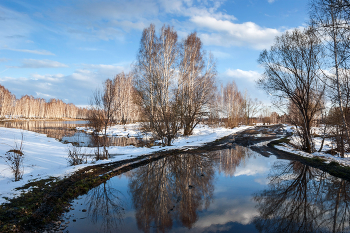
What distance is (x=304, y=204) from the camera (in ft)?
16.8

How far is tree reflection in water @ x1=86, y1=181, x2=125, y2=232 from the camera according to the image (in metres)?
4.33

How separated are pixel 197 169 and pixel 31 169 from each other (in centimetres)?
688

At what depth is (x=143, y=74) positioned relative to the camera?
19516 mm

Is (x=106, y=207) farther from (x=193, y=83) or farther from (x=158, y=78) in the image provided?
(x=193, y=83)

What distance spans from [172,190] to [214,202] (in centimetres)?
142

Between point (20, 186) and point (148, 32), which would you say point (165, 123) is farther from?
point (20, 186)

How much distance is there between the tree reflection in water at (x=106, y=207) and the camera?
4332 mm

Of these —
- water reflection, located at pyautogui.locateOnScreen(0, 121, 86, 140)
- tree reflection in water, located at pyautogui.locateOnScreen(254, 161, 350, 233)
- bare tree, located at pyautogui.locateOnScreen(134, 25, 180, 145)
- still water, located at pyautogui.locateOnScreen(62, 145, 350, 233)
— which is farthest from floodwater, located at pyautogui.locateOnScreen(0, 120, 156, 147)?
tree reflection in water, located at pyautogui.locateOnScreen(254, 161, 350, 233)

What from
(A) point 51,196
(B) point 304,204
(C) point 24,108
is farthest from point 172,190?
(C) point 24,108

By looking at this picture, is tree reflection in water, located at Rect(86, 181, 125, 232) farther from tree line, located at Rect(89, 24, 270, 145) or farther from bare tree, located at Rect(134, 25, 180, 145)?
bare tree, located at Rect(134, 25, 180, 145)

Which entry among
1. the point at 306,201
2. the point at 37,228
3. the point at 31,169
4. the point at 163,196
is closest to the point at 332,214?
the point at 306,201

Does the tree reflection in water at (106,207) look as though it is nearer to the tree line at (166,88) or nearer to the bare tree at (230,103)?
the tree line at (166,88)

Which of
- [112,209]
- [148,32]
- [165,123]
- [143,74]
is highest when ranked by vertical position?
[148,32]

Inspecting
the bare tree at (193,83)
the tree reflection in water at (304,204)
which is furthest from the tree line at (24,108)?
the tree reflection in water at (304,204)
